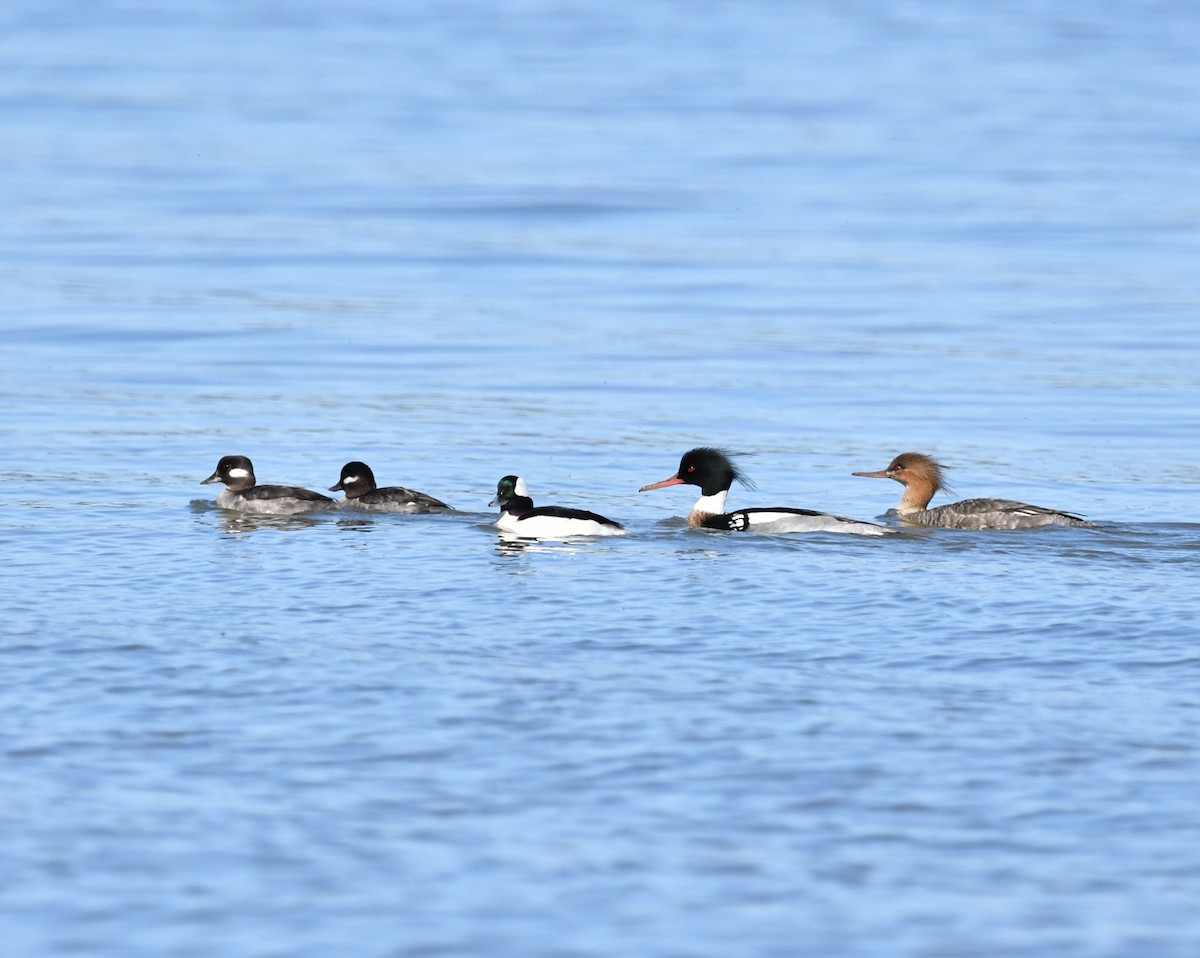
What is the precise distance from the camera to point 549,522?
45.0ft

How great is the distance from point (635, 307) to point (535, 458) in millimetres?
8537

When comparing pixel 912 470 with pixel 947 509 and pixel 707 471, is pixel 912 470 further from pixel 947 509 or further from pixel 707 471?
pixel 707 471

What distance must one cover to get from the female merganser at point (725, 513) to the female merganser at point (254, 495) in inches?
104

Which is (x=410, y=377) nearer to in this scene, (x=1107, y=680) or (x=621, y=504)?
(x=621, y=504)

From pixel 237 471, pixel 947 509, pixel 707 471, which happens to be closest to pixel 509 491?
pixel 707 471

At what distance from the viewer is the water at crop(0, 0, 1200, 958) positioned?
7.16 m

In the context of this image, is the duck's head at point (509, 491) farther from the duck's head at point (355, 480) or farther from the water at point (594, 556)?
the duck's head at point (355, 480)

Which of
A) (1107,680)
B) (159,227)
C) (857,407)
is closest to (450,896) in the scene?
(1107,680)

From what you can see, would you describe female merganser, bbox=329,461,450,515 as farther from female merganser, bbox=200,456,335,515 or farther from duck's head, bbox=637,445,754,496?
duck's head, bbox=637,445,754,496

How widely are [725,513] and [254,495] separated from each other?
3.66 meters

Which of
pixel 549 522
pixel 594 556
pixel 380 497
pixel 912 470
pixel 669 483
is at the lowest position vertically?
pixel 594 556

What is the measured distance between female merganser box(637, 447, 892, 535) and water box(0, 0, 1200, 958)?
0.27m

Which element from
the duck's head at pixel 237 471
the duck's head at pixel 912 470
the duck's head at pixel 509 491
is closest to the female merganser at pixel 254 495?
the duck's head at pixel 237 471

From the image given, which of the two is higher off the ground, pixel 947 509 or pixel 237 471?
pixel 237 471
